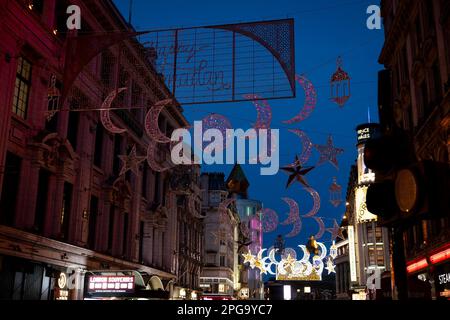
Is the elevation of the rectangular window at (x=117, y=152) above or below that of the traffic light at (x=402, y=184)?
above

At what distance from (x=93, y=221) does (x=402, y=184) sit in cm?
2951

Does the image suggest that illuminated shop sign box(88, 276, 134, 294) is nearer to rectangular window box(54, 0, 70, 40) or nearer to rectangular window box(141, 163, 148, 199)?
rectangular window box(54, 0, 70, 40)

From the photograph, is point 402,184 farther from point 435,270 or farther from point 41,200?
point 41,200

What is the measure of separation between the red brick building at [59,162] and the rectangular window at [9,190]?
0.15 ft

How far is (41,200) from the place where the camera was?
2423 centimetres

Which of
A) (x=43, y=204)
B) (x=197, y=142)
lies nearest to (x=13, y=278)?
(x=43, y=204)

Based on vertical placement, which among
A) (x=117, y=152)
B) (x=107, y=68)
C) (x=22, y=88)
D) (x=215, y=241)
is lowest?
(x=215, y=241)

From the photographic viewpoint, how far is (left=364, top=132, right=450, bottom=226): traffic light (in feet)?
9.39

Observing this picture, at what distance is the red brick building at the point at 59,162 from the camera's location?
2080 centimetres

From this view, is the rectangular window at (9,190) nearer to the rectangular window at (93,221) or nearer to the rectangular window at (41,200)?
the rectangular window at (41,200)

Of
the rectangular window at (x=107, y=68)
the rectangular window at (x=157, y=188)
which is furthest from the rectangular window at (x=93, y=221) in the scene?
the rectangular window at (x=157, y=188)

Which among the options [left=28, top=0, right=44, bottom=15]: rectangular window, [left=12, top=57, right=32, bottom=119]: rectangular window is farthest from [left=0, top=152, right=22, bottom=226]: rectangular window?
[left=28, top=0, right=44, bottom=15]: rectangular window

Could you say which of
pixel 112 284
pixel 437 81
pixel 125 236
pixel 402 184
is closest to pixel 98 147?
pixel 125 236
